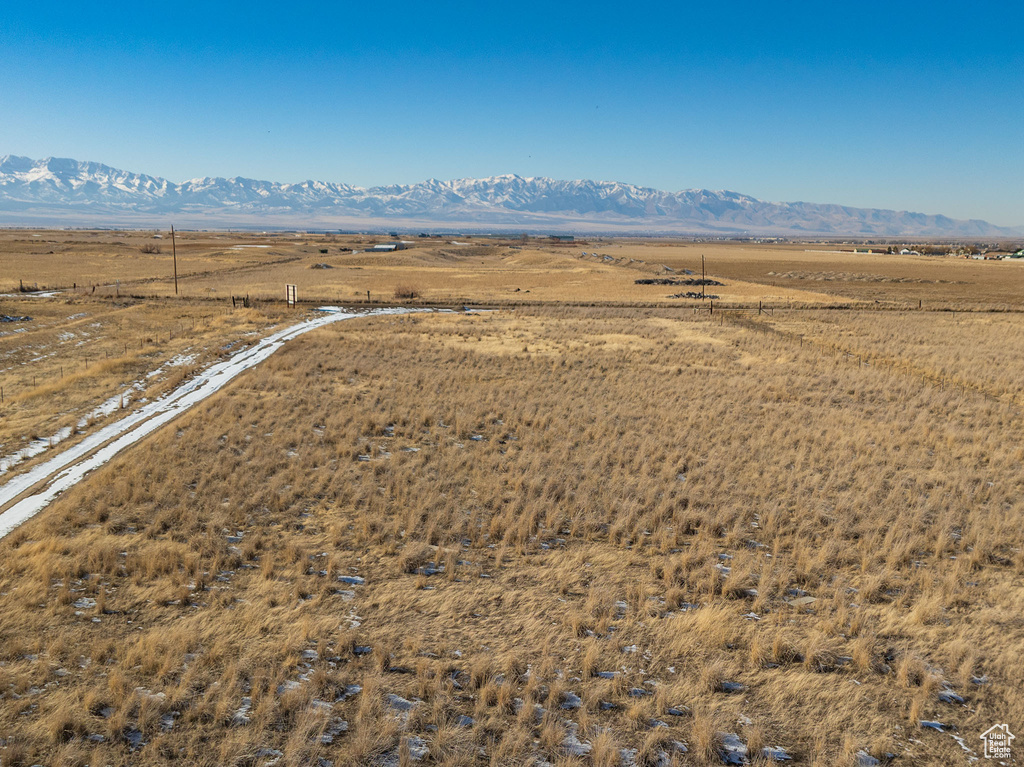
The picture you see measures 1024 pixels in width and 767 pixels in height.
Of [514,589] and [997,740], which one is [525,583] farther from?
[997,740]

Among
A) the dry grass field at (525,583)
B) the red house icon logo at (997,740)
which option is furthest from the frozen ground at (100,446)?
the red house icon logo at (997,740)

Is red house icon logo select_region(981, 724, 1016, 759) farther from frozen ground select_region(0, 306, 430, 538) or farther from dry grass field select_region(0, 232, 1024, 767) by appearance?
frozen ground select_region(0, 306, 430, 538)

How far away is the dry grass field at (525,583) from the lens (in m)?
6.99

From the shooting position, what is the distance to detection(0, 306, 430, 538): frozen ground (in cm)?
1222

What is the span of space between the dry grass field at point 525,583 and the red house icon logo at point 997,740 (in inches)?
4.4

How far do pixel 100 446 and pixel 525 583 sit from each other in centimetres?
1234

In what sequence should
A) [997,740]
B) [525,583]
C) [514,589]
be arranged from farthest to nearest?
[525,583], [514,589], [997,740]

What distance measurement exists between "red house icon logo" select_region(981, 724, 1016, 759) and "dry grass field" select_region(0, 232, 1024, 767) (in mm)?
111

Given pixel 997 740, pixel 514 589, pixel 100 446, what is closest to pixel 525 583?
pixel 514 589

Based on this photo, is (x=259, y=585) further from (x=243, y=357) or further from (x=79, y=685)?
(x=243, y=357)

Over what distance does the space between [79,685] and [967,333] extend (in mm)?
47662

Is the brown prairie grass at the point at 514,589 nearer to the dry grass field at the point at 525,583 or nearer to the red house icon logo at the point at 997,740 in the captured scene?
the dry grass field at the point at 525,583

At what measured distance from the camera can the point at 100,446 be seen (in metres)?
15.7

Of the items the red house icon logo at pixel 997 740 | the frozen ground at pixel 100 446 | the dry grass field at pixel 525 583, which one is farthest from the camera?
the frozen ground at pixel 100 446
